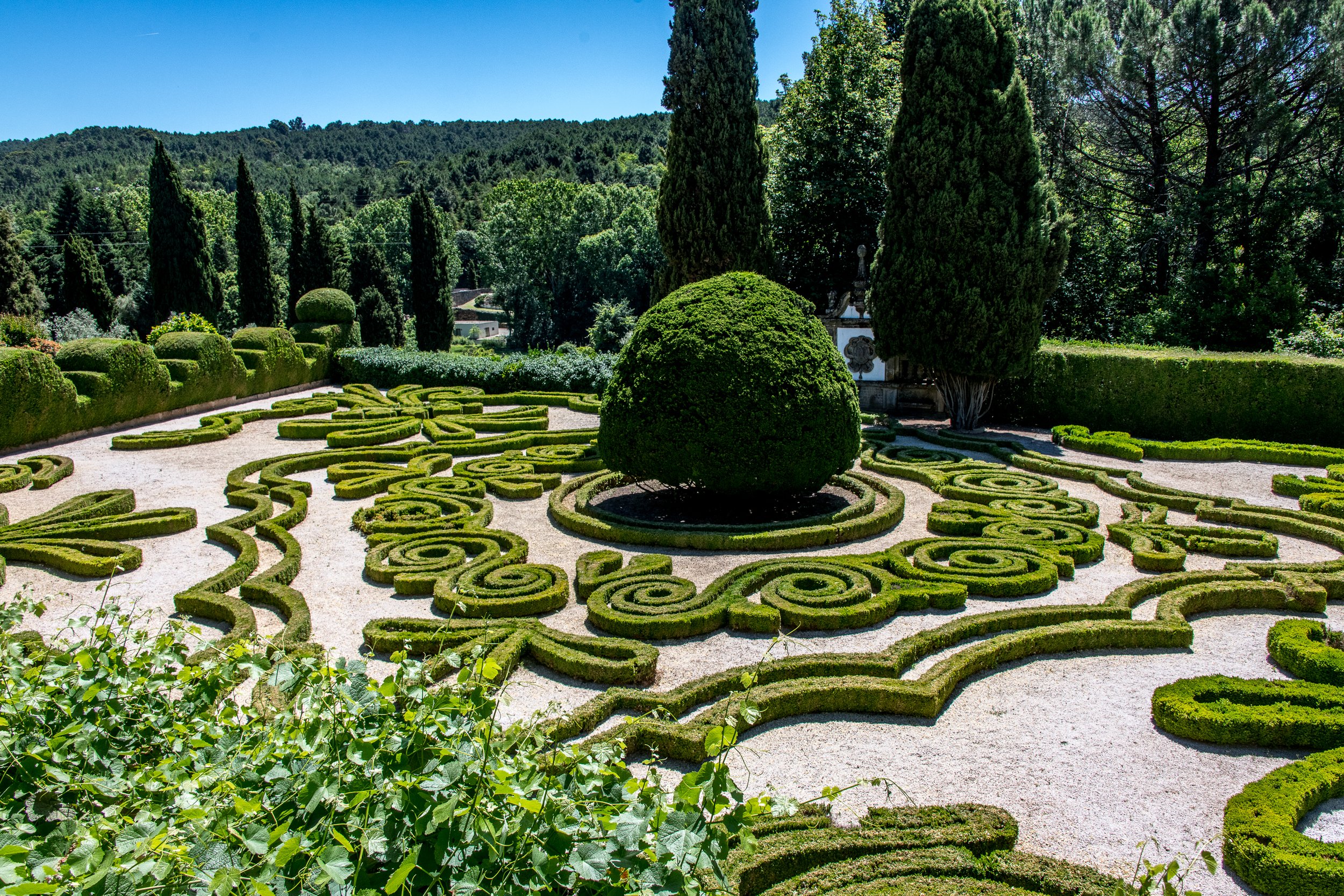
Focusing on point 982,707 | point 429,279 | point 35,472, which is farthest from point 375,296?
point 982,707

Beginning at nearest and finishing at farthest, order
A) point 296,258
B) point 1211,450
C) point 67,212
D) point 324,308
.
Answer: point 1211,450
point 324,308
point 296,258
point 67,212

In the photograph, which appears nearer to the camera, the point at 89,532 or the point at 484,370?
the point at 89,532

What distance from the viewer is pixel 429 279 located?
31.2 m

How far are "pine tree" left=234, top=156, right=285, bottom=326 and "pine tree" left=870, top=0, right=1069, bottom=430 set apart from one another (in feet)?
82.3

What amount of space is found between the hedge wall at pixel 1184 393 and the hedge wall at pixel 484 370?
835 cm

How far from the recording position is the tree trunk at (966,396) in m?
15.5

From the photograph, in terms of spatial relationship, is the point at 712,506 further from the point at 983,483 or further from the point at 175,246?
the point at 175,246

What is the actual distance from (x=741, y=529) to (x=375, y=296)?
32713 millimetres

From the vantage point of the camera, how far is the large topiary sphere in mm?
8953

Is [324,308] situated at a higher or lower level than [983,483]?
higher

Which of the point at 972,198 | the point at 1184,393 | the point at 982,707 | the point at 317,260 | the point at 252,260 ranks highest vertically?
the point at 972,198

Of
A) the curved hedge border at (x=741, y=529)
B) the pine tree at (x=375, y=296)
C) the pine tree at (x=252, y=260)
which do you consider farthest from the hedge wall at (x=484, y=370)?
the pine tree at (x=375, y=296)


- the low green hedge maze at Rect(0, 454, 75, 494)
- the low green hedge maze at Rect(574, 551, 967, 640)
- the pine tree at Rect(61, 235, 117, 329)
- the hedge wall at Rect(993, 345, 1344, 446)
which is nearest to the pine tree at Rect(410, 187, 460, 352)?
the pine tree at Rect(61, 235, 117, 329)

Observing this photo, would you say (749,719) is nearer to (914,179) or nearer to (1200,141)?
(914,179)
